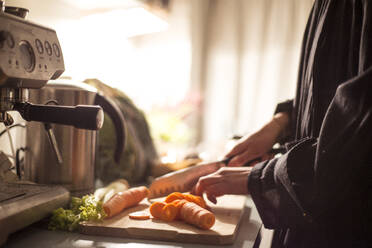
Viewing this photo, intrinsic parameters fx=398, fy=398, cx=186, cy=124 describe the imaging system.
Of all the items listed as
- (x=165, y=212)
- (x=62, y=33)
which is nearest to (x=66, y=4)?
(x=62, y=33)

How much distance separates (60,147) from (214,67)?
2.15 meters

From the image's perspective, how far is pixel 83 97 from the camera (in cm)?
93

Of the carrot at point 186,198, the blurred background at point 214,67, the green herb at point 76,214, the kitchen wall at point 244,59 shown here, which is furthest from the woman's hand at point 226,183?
the kitchen wall at point 244,59

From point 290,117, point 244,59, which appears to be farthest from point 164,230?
point 244,59

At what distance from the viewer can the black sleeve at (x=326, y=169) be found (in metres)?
0.68

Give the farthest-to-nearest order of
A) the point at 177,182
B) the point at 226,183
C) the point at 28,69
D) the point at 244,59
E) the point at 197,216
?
the point at 244,59
the point at 177,182
the point at 226,183
the point at 197,216
the point at 28,69

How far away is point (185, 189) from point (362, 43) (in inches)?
23.2

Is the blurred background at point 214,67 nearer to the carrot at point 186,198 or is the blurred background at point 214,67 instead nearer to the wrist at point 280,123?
the wrist at point 280,123

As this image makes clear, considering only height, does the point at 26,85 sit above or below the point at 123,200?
above

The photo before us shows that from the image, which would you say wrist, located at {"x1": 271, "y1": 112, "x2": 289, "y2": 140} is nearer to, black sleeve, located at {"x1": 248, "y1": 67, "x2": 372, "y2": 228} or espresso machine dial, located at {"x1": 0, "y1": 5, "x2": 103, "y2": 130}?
black sleeve, located at {"x1": 248, "y1": 67, "x2": 372, "y2": 228}

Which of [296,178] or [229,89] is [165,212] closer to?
[296,178]

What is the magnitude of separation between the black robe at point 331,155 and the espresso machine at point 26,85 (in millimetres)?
374

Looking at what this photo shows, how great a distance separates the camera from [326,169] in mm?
720

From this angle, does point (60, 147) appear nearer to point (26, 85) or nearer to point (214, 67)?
point (26, 85)
